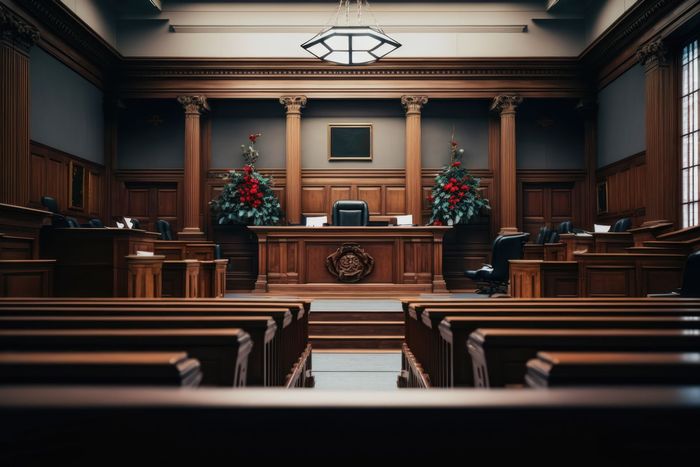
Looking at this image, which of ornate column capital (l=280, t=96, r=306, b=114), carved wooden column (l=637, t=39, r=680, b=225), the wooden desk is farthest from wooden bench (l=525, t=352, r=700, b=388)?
ornate column capital (l=280, t=96, r=306, b=114)

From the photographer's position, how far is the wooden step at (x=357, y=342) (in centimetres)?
573

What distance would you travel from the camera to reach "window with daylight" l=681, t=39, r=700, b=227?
805 centimetres

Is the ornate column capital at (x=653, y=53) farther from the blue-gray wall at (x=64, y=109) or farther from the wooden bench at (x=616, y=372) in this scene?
the blue-gray wall at (x=64, y=109)

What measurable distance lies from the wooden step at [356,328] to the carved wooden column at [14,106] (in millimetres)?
4849

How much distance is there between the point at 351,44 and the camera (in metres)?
8.31

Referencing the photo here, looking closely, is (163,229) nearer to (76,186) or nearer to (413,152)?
(76,186)

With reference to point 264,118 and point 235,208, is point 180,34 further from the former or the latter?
point 235,208

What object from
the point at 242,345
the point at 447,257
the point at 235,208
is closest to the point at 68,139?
the point at 235,208

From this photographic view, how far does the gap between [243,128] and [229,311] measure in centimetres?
972

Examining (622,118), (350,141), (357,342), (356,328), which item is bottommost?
(357,342)

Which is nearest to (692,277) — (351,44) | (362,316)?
(362,316)

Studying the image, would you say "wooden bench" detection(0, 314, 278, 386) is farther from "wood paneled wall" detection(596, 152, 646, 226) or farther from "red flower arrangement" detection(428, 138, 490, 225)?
"wood paneled wall" detection(596, 152, 646, 226)

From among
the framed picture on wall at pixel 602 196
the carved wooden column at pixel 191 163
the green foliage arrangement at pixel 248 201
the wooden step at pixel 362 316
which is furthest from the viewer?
the carved wooden column at pixel 191 163

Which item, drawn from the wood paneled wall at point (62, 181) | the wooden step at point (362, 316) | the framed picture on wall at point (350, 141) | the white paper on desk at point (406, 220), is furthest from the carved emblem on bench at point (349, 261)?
the wood paneled wall at point (62, 181)
